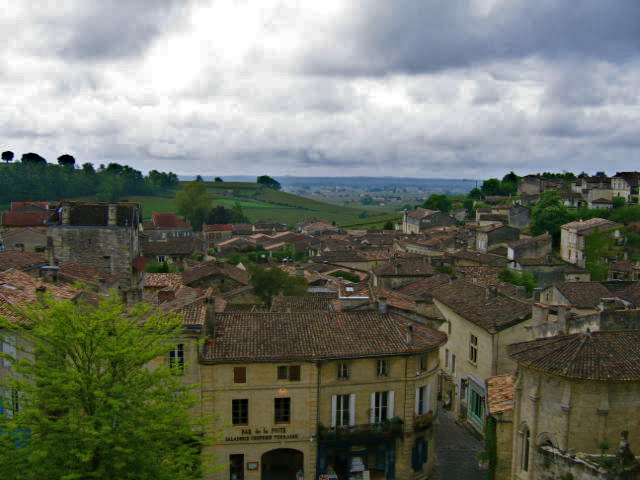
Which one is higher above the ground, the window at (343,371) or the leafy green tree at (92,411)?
the leafy green tree at (92,411)

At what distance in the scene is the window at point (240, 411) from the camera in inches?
1207

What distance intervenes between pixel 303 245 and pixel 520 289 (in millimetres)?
73996

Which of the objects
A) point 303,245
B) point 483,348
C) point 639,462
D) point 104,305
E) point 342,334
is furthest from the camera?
point 303,245

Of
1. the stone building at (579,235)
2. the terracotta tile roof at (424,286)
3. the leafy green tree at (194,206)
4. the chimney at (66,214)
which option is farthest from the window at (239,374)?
the leafy green tree at (194,206)

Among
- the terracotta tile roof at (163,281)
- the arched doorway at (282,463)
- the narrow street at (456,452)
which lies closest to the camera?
the arched doorway at (282,463)

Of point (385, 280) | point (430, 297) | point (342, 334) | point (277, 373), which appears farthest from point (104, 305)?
point (385, 280)

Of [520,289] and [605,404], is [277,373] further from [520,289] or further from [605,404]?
[520,289]

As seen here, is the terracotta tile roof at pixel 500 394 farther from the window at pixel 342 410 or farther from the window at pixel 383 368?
the window at pixel 342 410

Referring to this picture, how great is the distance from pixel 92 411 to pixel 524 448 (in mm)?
18902

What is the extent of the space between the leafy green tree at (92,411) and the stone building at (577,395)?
48.5 ft

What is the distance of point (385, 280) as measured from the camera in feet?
211

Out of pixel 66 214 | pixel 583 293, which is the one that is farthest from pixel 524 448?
pixel 66 214

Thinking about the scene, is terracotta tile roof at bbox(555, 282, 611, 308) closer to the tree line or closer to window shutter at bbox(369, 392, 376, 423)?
window shutter at bbox(369, 392, 376, 423)

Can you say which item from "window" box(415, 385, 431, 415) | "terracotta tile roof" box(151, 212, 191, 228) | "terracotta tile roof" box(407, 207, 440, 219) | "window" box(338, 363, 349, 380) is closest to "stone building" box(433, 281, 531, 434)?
"window" box(415, 385, 431, 415)
